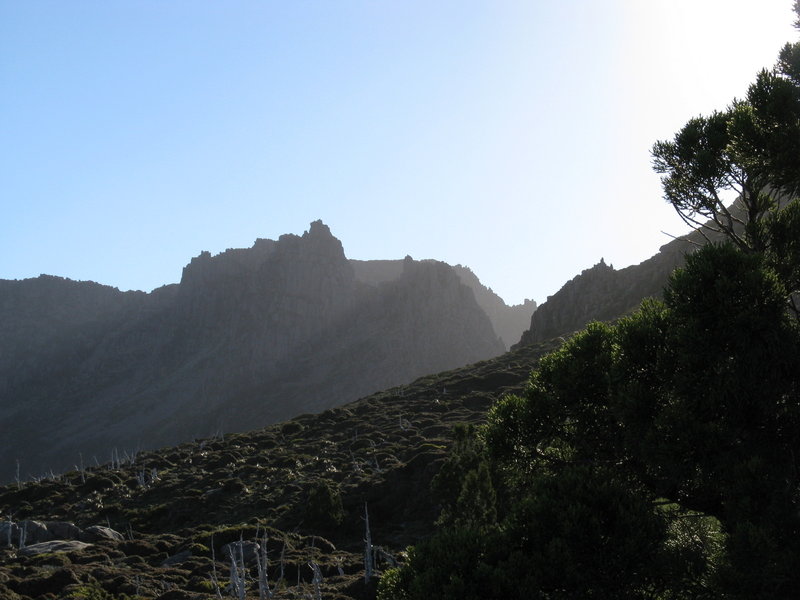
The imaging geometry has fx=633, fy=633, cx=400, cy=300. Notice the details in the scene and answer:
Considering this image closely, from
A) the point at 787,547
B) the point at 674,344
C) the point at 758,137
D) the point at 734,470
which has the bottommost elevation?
the point at 787,547

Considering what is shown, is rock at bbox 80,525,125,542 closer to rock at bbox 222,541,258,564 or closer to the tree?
rock at bbox 222,541,258,564

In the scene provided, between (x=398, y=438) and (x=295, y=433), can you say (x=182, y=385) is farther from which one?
(x=398, y=438)

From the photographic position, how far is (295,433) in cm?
7531

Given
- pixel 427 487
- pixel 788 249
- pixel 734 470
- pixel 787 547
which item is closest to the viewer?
pixel 787 547

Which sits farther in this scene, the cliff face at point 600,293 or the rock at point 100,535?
the cliff face at point 600,293

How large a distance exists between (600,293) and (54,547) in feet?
301

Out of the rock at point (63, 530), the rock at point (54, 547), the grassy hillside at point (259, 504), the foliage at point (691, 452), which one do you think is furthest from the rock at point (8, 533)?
the foliage at point (691, 452)

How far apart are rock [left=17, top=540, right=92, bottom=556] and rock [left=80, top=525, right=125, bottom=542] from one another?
149 cm

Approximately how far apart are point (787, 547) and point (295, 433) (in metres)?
69.7

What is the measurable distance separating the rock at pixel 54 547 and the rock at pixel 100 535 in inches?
58.8

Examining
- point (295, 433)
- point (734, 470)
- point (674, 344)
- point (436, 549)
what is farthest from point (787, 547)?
point (295, 433)

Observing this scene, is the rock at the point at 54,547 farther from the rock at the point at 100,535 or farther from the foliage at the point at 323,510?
the foliage at the point at 323,510

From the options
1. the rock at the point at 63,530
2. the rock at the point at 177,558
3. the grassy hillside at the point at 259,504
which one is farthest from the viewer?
the rock at the point at 63,530

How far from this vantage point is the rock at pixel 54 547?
1510 inches
